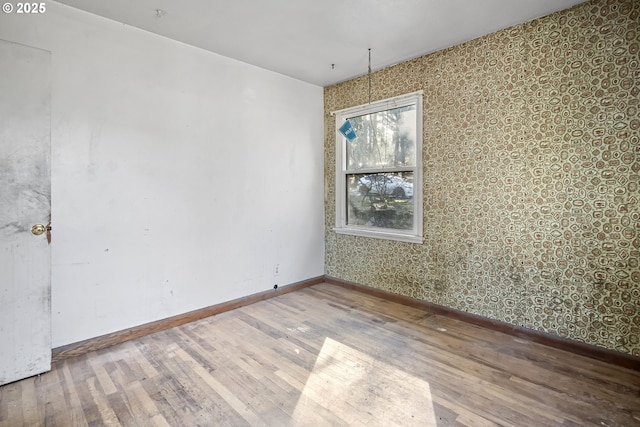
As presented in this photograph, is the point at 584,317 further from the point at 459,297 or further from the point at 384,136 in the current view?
the point at 384,136

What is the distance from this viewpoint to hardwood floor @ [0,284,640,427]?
1812 mm

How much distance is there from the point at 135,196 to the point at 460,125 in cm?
303

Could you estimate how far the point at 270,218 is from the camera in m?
3.80

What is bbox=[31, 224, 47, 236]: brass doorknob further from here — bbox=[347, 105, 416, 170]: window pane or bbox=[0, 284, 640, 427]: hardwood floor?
→ bbox=[347, 105, 416, 170]: window pane

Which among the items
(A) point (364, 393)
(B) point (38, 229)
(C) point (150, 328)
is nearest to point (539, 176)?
(A) point (364, 393)

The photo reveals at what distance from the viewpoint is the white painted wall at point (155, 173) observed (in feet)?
7.98

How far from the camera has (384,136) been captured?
12.3 ft

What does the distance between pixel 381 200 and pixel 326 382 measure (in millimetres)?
Result: 2240

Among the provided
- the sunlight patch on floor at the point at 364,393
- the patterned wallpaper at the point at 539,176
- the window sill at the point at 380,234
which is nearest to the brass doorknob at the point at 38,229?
the sunlight patch on floor at the point at 364,393

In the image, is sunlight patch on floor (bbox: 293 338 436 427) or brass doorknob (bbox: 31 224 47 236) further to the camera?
brass doorknob (bbox: 31 224 47 236)

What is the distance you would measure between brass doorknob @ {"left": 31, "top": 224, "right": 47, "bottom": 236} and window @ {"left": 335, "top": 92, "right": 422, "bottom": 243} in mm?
2957

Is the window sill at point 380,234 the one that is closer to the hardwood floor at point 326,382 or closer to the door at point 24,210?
the hardwood floor at point 326,382

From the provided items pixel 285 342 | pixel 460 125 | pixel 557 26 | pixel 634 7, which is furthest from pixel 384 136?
pixel 285 342

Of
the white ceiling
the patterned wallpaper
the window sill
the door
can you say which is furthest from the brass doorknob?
the patterned wallpaper
